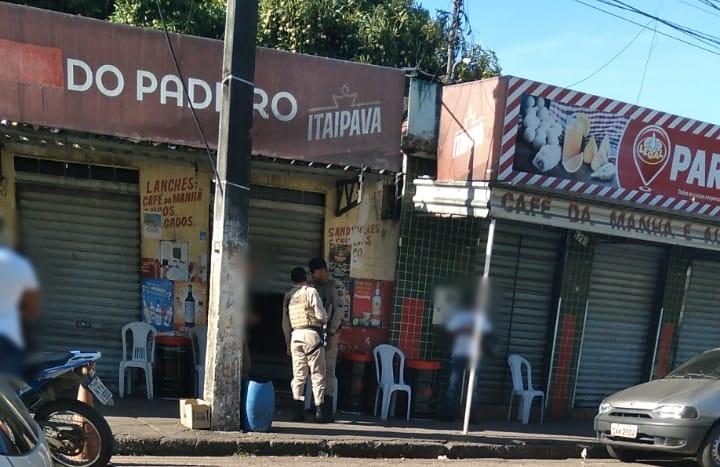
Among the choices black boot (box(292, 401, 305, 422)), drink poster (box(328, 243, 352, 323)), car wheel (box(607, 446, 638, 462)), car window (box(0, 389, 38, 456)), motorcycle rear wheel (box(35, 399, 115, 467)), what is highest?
car window (box(0, 389, 38, 456))

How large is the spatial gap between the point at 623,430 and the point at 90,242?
6.67m

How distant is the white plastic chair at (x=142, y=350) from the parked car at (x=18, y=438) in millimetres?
5321

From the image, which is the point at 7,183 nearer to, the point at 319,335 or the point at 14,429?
the point at 319,335

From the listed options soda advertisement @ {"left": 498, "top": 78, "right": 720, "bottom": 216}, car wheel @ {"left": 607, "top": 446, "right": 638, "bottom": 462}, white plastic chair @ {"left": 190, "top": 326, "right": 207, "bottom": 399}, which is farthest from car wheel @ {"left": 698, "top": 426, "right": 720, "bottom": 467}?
white plastic chair @ {"left": 190, "top": 326, "right": 207, "bottom": 399}

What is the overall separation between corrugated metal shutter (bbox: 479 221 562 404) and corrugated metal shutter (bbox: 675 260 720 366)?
2.84m

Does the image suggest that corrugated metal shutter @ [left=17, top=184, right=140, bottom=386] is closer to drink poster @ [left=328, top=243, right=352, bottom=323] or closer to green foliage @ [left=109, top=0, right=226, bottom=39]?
drink poster @ [left=328, top=243, right=352, bottom=323]

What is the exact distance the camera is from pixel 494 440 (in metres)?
8.19

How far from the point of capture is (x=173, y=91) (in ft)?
26.7

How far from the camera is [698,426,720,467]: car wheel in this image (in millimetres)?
7230

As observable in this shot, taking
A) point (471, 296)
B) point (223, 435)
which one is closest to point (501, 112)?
point (471, 296)

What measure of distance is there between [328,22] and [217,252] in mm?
8555

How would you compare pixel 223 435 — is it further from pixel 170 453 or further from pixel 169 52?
pixel 169 52

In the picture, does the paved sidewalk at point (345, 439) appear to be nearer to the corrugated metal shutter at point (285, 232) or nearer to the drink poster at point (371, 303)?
the drink poster at point (371, 303)

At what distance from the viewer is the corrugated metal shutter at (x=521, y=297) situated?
10133 mm
